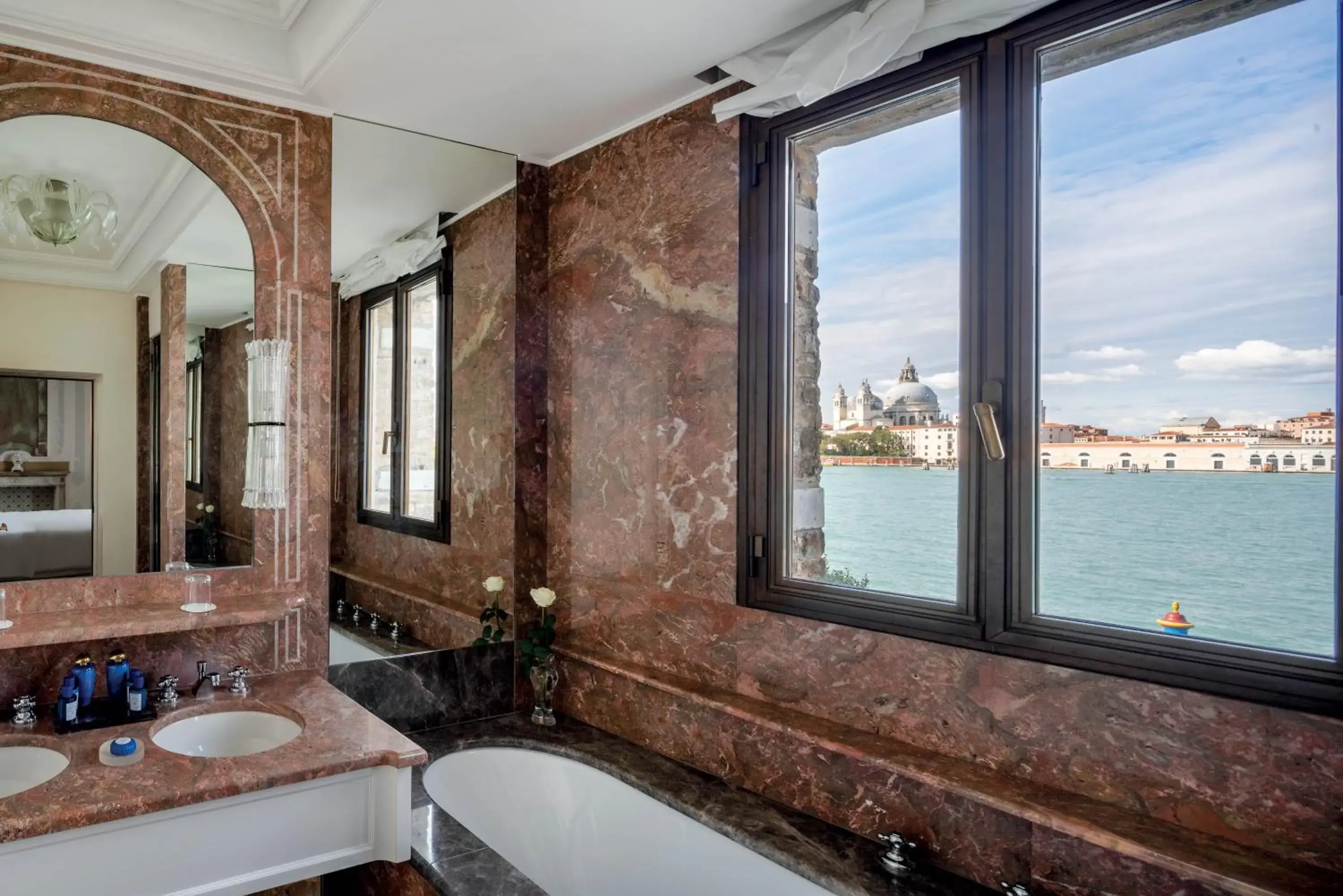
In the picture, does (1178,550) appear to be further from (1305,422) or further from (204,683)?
(204,683)

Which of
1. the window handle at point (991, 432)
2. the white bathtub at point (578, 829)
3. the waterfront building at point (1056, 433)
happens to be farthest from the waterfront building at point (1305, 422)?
the white bathtub at point (578, 829)

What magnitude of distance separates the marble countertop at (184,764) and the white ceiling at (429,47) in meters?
1.72

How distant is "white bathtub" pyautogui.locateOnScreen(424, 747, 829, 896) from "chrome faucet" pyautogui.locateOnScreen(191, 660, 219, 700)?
0.64 m

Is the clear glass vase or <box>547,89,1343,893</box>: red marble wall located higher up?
<box>547,89,1343,893</box>: red marble wall

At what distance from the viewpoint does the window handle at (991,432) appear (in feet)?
5.76

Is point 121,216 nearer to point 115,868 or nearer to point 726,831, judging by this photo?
point 115,868

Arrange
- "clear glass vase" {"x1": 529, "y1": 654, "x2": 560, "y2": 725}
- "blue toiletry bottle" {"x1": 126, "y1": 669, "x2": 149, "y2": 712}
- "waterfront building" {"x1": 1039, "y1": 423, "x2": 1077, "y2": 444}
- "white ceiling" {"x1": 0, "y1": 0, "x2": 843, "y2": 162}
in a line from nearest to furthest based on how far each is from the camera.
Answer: "waterfront building" {"x1": 1039, "y1": 423, "x2": 1077, "y2": 444}, "white ceiling" {"x1": 0, "y1": 0, "x2": 843, "y2": 162}, "blue toiletry bottle" {"x1": 126, "y1": 669, "x2": 149, "y2": 712}, "clear glass vase" {"x1": 529, "y1": 654, "x2": 560, "y2": 725}

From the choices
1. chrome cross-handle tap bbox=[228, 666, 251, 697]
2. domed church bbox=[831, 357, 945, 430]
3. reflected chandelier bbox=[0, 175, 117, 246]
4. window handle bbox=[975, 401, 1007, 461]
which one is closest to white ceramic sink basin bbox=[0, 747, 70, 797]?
chrome cross-handle tap bbox=[228, 666, 251, 697]

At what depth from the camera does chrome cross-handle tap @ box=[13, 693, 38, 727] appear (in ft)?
6.54

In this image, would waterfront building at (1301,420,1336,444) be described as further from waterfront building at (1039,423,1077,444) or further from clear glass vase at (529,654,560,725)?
clear glass vase at (529,654,560,725)

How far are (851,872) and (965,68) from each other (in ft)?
5.87

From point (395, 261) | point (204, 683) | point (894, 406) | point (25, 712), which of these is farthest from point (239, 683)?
point (894, 406)

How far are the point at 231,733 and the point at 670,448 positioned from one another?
4.65ft

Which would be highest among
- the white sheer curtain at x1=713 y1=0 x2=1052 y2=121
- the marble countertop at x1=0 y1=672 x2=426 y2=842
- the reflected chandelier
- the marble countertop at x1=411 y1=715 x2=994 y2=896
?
the white sheer curtain at x1=713 y1=0 x2=1052 y2=121
